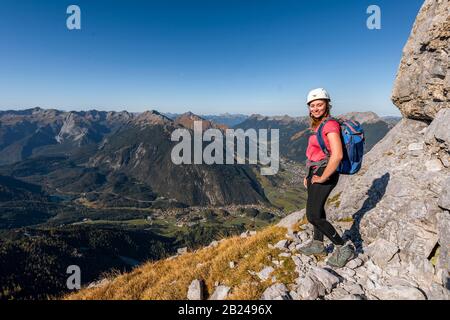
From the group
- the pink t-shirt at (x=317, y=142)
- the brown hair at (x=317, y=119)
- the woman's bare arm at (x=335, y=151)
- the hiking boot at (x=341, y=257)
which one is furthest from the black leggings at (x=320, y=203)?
the brown hair at (x=317, y=119)

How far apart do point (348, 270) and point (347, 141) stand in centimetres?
443

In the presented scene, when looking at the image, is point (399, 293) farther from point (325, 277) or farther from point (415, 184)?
point (415, 184)

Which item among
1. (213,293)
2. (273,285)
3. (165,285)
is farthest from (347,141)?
(165,285)

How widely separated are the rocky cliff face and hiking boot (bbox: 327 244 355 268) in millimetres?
1111

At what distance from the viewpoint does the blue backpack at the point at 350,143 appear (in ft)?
25.6

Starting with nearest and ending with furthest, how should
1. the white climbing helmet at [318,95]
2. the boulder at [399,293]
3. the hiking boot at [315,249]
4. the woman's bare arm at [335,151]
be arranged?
the boulder at [399,293]
the woman's bare arm at [335,151]
the white climbing helmet at [318,95]
the hiking boot at [315,249]

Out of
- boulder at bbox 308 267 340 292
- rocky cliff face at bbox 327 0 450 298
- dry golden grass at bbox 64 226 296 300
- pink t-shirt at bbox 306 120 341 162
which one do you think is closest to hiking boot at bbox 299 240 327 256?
dry golden grass at bbox 64 226 296 300

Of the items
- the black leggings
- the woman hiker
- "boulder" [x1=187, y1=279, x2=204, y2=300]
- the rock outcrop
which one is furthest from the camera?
the rock outcrop

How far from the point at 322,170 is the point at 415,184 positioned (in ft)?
20.3

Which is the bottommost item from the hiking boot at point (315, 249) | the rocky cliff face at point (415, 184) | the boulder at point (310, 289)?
the boulder at point (310, 289)

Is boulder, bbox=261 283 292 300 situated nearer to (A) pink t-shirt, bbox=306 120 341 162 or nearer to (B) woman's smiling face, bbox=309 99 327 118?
(A) pink t-shirt, bbox=306 120 341 162

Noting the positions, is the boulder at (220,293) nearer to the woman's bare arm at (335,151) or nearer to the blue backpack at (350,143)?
the woman's bare arm at (335,151)

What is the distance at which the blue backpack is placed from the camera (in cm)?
780
